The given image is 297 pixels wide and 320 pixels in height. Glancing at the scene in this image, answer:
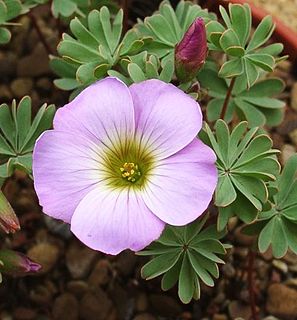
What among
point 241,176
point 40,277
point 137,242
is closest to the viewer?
point 137,242

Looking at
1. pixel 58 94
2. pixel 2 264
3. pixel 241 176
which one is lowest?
pixel 58 94

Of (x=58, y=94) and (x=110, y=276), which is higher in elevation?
(x=58, y=94)

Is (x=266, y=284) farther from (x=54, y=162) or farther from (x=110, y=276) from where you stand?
(x=54, y=162)

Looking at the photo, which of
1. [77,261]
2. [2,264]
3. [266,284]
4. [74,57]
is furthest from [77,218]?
[266,284]

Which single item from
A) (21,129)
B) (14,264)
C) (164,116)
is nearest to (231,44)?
(164,116)

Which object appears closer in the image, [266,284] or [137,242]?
[137,242]

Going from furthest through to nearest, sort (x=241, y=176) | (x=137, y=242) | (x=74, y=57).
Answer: (x=74, y=57) → (x=241, y=176) → (x=137, y=242)
